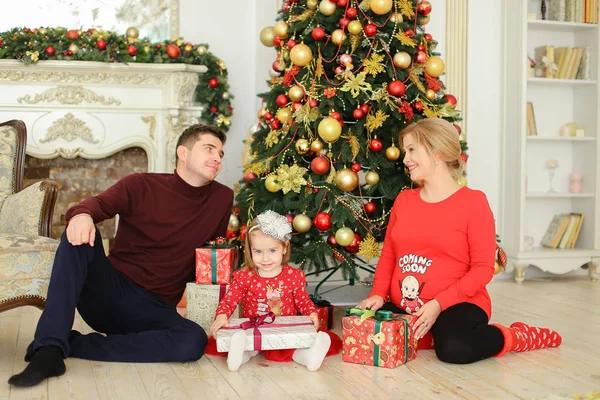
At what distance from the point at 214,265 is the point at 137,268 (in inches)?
11.5

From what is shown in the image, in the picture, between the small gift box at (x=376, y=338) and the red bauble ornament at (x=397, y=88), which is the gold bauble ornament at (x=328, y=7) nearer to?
the red bauble ornament at (x=397, y=88)

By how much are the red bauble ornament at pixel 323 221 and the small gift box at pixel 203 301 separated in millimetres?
560

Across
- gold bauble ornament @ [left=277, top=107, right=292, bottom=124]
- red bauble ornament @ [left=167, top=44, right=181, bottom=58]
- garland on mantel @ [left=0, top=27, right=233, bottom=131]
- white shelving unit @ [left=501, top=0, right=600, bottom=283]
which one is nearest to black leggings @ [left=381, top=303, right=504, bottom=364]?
gold bauble ornament @ [left=277, top=107, right=292, bottom=124]

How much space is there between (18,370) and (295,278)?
1.03 meters

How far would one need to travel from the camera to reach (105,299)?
8.95ft

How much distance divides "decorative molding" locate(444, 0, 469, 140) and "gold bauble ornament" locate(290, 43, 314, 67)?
1830 millimetres

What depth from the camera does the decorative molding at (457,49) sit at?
5.02 meters

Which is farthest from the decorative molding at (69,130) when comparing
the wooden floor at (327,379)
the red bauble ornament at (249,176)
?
the wooden floor at (327,379)

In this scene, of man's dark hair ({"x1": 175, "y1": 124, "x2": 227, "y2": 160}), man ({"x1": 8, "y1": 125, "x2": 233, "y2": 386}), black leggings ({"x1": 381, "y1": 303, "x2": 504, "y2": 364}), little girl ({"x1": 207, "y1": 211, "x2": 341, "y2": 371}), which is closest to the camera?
man ({"x1": 8, "y1": 125, "x2": 233, "y2": 386})

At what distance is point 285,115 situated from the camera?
357 centimetres

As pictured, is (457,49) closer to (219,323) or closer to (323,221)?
(323,221)

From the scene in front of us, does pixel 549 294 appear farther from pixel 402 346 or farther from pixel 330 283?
pixel 402 346

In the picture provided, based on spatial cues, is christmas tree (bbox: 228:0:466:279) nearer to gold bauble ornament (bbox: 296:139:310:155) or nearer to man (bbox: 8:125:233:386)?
gold bauble ornament (bbox: 296:139:310:155)

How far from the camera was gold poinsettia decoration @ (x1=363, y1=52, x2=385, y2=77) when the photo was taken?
338cm
